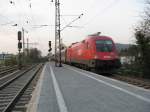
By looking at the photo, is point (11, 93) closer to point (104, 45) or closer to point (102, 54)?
point (102, 54)

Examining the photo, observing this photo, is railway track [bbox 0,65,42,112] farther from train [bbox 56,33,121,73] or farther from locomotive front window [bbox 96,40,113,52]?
locomotive front window [bbox 96,40,113,52]

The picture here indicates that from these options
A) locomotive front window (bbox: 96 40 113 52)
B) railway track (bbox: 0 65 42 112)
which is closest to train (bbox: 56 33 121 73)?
locomotive front window (bbox: 96 40 113 52)

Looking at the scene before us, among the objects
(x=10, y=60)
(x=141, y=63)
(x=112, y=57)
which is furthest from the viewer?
(x=10, y=60)

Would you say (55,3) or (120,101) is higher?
(55,3)

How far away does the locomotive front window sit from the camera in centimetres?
2889

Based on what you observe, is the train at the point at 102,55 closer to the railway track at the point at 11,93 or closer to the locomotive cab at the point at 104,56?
the locomotive cab at the point at 104,56

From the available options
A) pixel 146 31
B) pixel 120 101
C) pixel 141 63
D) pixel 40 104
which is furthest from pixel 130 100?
pixel 146 31

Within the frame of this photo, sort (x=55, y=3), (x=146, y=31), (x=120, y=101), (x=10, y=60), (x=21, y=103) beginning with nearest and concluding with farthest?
(x=120, y=101), (x=21, y=103), (x=146, y=31), (x=55, y=3), (x=10, y=60)

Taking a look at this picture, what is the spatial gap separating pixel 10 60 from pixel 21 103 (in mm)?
57171

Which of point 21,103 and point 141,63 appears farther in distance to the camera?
point 141,63

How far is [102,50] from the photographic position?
28.9 metres

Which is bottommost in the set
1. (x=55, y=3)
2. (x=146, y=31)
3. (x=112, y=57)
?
(x=112, y=57)

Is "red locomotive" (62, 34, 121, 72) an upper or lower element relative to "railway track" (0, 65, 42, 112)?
upper

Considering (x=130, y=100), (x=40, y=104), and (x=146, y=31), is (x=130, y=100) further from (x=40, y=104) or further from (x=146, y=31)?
(x=146, y=31)
